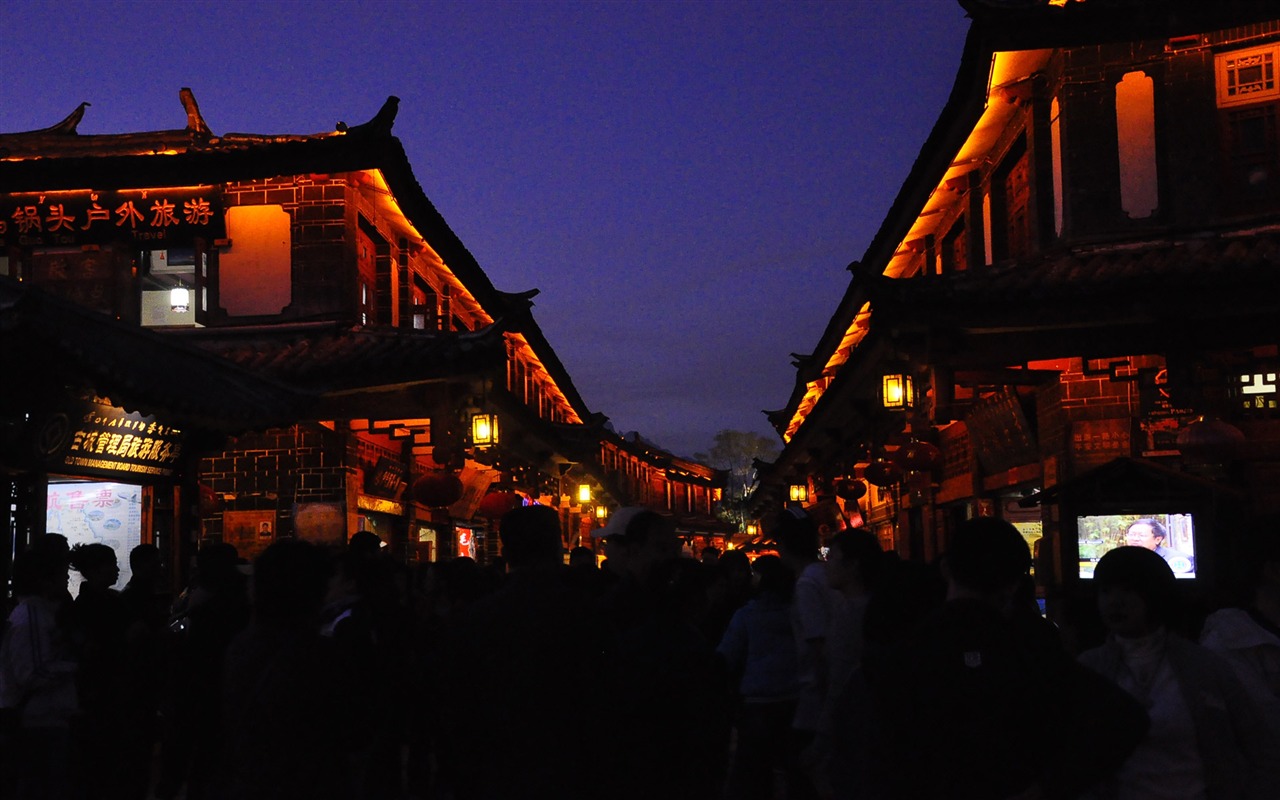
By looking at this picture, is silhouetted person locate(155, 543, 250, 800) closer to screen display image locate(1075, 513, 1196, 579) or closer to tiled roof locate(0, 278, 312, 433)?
tiled roof locate(0, 278, 312, 433)

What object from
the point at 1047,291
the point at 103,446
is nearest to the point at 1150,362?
the point at 1047,291

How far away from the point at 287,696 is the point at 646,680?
4.60 feet

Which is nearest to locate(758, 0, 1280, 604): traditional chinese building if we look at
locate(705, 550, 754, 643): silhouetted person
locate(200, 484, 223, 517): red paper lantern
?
locate(705, 550, 754, 643): silhouetted person

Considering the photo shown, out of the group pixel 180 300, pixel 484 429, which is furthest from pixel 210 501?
pixel 484 429

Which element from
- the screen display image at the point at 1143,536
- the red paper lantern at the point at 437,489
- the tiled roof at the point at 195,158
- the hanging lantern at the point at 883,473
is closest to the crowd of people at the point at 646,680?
the screen display image at the point at 1143,536

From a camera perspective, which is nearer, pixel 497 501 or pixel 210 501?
pixel 210 501

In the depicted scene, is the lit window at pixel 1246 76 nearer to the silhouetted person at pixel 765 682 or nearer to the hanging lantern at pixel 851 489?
the silhouetted person at pixel 765 682

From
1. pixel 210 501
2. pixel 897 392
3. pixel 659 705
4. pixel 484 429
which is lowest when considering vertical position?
pixel 659 705

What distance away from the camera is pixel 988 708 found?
3.45 metres

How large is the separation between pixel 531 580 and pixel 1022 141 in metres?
12.9

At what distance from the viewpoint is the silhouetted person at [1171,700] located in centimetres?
379

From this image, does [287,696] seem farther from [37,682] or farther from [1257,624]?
[1257,624]

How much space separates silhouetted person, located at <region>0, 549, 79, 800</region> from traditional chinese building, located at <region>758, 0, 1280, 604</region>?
8346 mm

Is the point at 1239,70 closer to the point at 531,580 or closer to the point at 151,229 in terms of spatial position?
the point at 531,580
